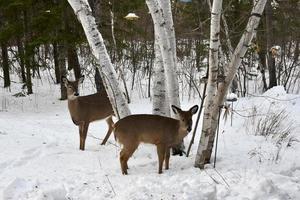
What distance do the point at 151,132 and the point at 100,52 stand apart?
54.8 inches

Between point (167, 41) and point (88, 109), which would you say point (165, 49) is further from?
point (88, 109)

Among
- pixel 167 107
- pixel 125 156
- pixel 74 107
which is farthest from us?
pixel 74 107

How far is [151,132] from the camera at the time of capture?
616cm

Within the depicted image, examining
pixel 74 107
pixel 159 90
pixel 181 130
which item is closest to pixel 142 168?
pixel 181 130

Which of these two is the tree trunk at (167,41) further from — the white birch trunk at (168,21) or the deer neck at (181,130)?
the deer neck at (181,130)

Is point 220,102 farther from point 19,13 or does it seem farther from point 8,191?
point 19,13

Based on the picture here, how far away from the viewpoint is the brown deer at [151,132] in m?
6.07

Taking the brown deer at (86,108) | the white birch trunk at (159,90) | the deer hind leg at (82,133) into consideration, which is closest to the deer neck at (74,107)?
the brown deer at (86,108)

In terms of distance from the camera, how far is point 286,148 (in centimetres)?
712

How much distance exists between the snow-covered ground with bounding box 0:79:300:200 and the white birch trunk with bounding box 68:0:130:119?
0.87 metres

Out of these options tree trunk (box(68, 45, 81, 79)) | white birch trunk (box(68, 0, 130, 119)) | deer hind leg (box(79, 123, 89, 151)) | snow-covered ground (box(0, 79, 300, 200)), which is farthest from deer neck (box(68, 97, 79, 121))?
tree trunk (box(68, 45, 81, 79))

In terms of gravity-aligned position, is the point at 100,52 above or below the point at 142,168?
above

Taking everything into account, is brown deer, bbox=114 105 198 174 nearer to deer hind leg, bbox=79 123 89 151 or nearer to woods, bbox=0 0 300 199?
woods, bbox=0 0 300 199

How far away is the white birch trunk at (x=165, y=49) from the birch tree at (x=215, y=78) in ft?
2.33
